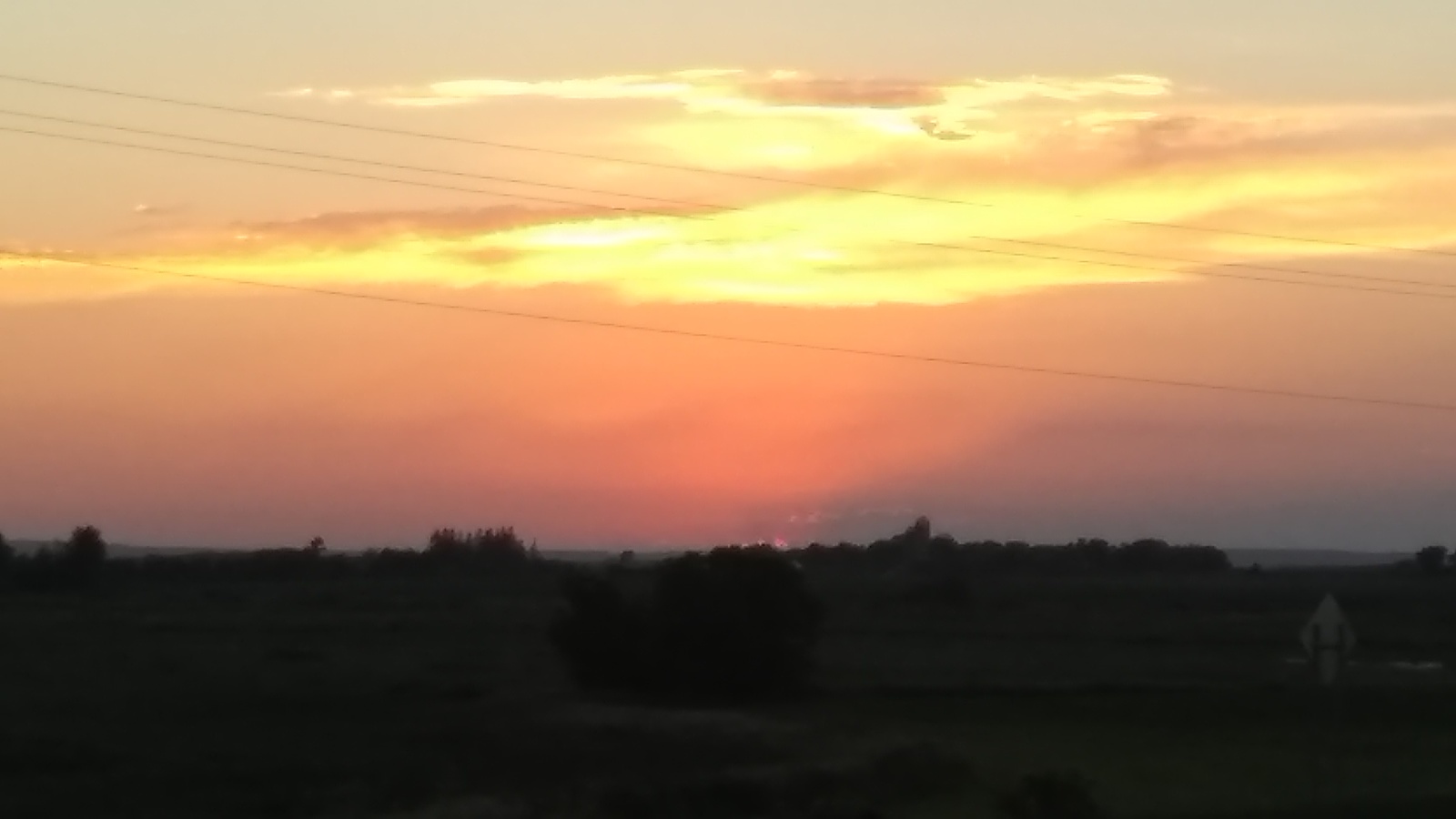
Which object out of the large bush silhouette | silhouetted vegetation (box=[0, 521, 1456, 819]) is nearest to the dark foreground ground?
silhouetted vegetation (box=[0, 521, 1456, 819])

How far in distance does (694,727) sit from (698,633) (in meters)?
16.8

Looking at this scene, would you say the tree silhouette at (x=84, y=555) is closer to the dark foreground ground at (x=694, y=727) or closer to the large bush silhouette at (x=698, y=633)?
the dark foreground ground at (x=694, y=727)

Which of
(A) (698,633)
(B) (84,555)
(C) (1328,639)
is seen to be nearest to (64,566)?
(B) (84,555)

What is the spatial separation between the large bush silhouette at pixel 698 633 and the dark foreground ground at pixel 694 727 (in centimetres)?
186

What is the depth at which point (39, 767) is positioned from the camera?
4484 centimetres

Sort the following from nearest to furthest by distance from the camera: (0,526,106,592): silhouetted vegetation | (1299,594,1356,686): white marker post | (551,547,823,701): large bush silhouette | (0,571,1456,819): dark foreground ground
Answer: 1. (1299,594,1356,686): white marker post
2. (0,571,1456,819): dark foreground ground
3. (551,547,823,701): large bush silhouette
4. (0,526,106,592): silhouetted vegetation

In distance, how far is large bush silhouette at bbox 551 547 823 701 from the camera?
69.9 m

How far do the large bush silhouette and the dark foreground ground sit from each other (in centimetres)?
186

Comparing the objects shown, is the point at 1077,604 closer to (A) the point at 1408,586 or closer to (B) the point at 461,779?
(A) the point at 1408,586

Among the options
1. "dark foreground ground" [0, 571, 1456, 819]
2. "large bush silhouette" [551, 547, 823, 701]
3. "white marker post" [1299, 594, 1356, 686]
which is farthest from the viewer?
"large bush silhouette" [551, 547, 823, 701]

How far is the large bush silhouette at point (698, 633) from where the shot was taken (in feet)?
229

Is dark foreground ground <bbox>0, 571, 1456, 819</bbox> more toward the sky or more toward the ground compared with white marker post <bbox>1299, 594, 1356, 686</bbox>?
more toward the ground

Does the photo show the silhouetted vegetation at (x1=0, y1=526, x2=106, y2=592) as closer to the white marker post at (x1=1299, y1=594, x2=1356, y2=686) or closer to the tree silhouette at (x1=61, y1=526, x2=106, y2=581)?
the tree silhouette at (x1=61, y1=526, x2=106, y2=581)

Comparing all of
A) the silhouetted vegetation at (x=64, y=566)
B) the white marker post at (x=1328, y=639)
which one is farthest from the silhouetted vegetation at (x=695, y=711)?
the silhouetted vegetation at (x=64, y=566)
